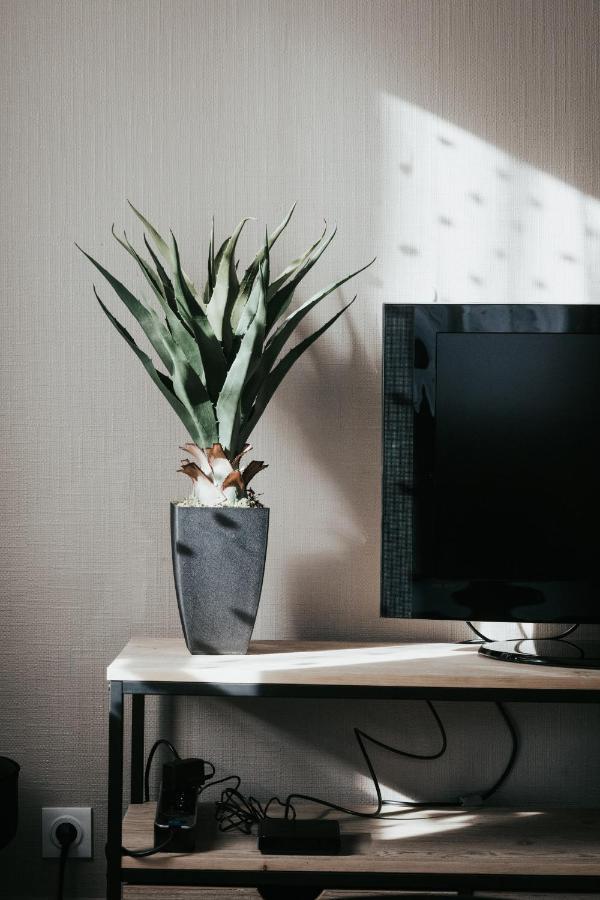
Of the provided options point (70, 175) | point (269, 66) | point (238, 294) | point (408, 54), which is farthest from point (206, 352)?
point (408, 54)

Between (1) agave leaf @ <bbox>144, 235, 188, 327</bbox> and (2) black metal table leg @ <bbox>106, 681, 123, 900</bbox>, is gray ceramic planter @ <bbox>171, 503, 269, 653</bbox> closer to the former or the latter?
(2) black metal table leg @ <bbox>106, 681, 123, 900</bbox>

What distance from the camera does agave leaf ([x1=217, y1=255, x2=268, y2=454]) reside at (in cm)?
141

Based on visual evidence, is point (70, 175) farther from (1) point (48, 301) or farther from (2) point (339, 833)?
(2) point (339, 833)

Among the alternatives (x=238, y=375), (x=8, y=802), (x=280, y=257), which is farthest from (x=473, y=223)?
(x=8, y=802)

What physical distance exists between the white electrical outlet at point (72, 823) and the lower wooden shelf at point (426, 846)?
0.53 ft

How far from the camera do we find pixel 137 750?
1623 mm

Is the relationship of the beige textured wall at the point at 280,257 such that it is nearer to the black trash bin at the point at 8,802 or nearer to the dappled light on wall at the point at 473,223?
the dappled light on wall at the point at 473,223

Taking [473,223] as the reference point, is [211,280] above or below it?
below

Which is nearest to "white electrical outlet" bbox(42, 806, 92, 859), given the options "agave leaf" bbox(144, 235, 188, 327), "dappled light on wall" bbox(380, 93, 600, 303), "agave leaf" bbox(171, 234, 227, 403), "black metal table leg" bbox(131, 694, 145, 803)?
"black metal table leg" bbox(131, 694, 145, 803)

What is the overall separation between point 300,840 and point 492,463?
2.37 ft

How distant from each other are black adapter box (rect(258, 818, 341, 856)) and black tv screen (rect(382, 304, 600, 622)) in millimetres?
387

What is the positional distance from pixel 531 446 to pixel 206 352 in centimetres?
60

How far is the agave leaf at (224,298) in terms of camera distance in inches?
57.6

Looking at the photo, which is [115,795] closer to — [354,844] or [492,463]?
[354,844]
